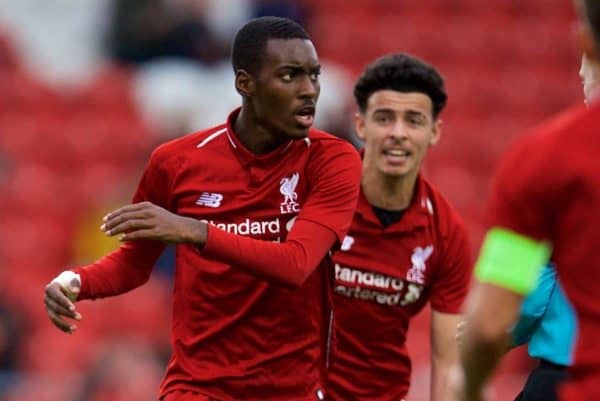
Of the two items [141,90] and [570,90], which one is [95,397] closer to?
[141,90]

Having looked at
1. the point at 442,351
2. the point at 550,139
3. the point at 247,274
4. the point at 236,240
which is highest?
the point at 550,139

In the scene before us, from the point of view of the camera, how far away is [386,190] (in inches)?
249

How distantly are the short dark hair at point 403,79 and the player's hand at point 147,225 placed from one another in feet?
5.93

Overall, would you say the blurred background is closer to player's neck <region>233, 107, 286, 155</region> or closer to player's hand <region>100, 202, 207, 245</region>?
player's neck <region>233, 107, 286, 155</region>

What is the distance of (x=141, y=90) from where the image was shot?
43.5 feet

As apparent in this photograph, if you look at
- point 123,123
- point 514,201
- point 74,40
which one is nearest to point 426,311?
point 123,123

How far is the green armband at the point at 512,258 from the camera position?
11.4 feet

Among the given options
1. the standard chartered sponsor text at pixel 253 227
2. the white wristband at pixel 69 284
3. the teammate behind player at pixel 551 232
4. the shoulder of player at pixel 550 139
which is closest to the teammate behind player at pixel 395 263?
the standard chartered sponsor text at pixel 253 227

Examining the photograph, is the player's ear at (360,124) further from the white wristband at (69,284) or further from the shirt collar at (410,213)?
the white wristband at (69,284)

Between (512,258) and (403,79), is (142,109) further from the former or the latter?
(512,258)

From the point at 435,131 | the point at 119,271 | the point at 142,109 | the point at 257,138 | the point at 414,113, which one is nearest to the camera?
the point at 257,138

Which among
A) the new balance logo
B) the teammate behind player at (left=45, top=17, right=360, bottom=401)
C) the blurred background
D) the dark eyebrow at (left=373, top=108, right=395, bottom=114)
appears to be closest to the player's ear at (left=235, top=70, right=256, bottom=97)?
the teammate behind player at (left=45, top=17, right=360, bottom=401)

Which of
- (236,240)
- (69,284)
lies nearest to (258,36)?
(236,240)

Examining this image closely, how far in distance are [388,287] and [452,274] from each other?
10.6 inches
